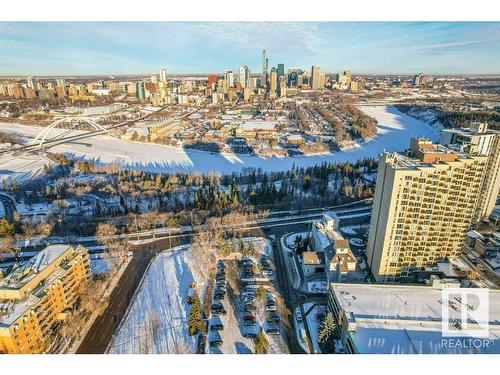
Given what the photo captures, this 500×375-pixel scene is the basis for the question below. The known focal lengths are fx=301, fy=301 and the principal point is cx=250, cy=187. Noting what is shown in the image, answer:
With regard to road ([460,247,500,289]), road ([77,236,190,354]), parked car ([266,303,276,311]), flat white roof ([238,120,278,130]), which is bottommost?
road ([77,236,190,354])

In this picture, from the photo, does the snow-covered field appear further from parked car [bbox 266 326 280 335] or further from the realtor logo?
the realtor logo

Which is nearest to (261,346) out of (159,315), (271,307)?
(271,307)

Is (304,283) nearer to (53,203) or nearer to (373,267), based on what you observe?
(373,267)

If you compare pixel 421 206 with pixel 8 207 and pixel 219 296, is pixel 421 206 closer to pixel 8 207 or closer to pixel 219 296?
pixel 219 296

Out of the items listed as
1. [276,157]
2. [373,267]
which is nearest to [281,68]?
[276,157]

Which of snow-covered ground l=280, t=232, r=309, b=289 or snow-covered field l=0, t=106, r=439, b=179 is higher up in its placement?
snow-covered field l=0, t=106, r=439, b=179

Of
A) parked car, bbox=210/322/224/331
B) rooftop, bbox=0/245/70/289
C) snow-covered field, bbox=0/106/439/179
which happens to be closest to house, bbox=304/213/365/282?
parked car, bbox=210/322/224/331

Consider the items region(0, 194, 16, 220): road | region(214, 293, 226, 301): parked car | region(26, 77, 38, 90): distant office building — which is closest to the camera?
region(214, 293, 226, 301): parked car
